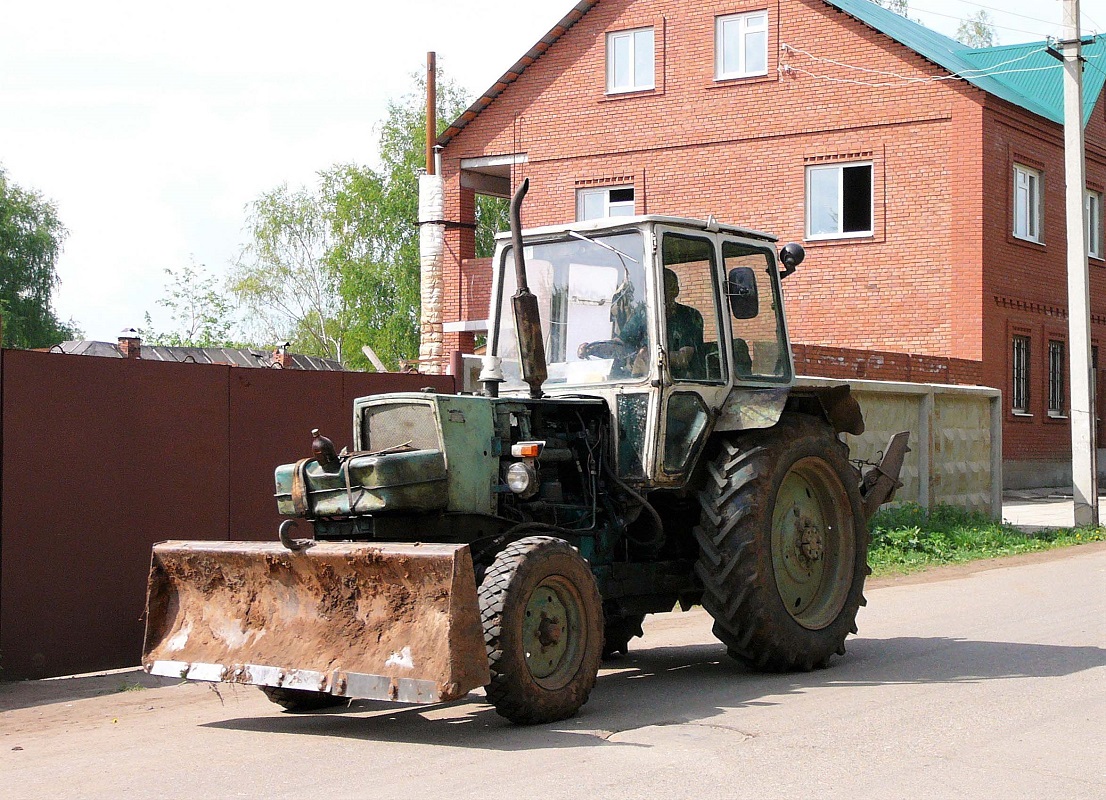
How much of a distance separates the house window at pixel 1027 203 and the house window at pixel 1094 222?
3.04 m

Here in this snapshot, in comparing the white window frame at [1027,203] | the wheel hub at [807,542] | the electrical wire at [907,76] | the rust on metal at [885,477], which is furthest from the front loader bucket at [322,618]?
the white window frame at [1027,203]

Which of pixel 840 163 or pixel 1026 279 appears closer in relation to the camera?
pixel 840 163

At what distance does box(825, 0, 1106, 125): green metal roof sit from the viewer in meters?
26.2

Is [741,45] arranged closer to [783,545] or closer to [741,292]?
[741,292]

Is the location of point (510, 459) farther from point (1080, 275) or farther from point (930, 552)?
point (1080, 275)

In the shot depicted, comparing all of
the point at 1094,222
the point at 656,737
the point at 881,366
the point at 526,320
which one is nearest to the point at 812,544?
the point at 526,320

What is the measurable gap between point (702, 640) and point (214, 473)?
3.69 m

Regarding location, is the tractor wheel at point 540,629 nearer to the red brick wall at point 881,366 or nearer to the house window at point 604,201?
the red brick wall at point 881,366

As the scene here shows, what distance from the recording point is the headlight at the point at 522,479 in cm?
723

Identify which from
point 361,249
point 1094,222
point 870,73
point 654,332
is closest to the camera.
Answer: point 654,332

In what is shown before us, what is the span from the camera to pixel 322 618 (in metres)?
6.75

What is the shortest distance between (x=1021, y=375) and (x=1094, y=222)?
5.10 metres

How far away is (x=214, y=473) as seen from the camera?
10.0m

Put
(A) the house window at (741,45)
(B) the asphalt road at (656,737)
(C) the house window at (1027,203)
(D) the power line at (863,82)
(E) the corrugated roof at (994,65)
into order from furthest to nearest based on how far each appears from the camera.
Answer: (E) the corrugated roof at (994,65) < (A) the house window at (741,45) < (C) the house window at (1027,203) < (D) the power line at (863,82) < (B) the asphalt road at (656,737)
